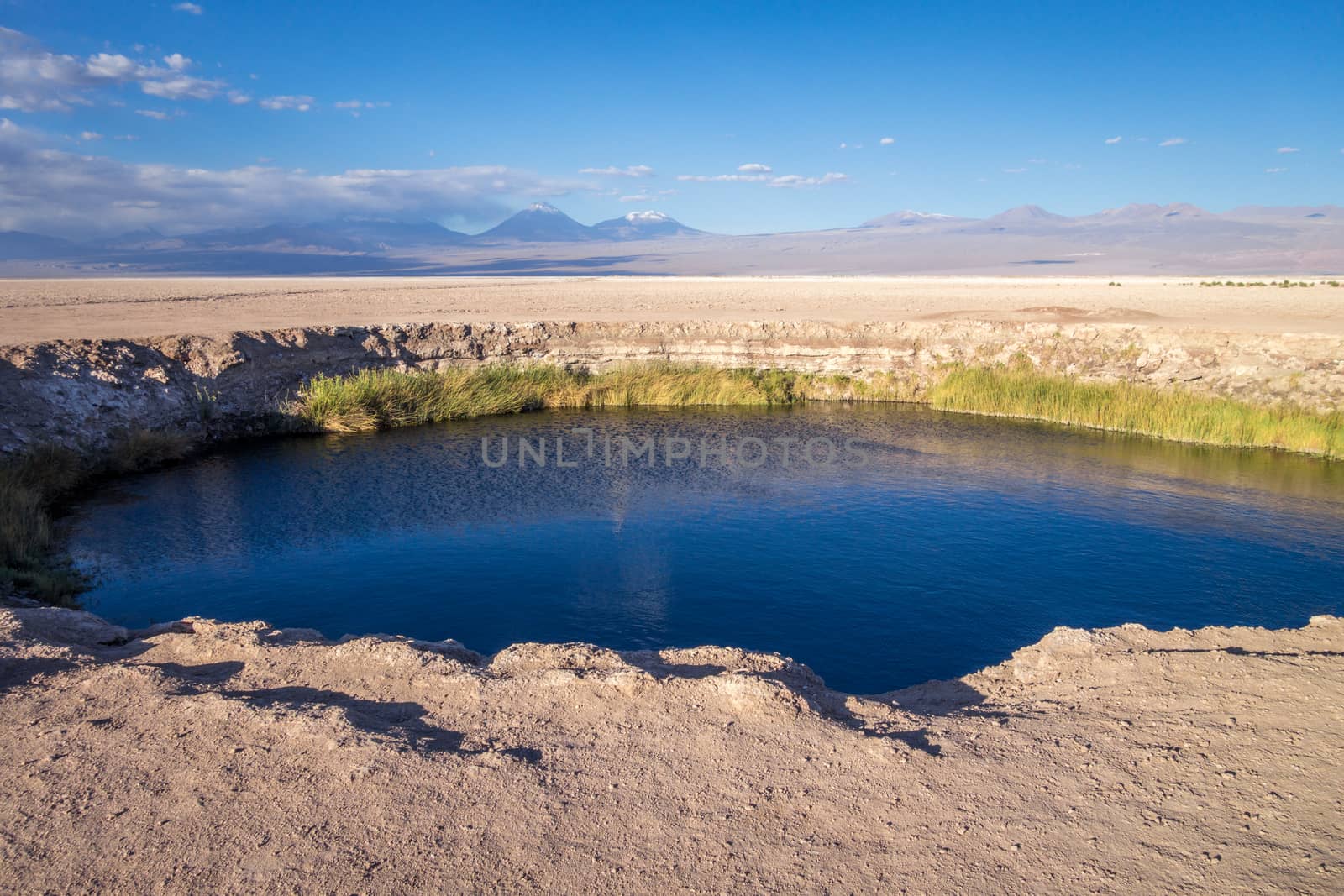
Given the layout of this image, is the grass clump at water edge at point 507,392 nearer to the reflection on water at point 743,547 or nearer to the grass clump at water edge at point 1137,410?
the reflection on water at point 743,547

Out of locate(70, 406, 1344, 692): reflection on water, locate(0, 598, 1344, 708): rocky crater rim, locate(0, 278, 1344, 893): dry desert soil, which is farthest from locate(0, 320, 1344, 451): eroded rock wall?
locate(0, 278, 1344, 893): dry desert soil

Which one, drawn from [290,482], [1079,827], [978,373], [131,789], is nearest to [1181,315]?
[978,373]

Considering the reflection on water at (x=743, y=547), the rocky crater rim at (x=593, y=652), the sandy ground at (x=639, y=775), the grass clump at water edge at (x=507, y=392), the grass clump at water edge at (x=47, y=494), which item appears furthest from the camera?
the grass clump at water edge at (x=507, y=392)

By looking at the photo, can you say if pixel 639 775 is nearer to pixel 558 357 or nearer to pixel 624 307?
pixel 558 357

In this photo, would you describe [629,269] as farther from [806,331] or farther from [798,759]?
[798,759]

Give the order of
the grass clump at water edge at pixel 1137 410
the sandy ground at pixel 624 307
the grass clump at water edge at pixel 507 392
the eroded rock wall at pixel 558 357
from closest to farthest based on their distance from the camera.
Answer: the eroded rock wall at pixel 558 357
the grass clump at water edge at pixel 1137 410
the grass clump at water edge at pixel 507 392
the sandy ground at pixel 624 307

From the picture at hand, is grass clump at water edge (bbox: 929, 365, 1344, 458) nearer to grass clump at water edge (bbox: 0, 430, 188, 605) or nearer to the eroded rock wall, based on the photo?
the eroded rock wall

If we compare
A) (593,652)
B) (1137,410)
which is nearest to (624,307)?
(1137,410)

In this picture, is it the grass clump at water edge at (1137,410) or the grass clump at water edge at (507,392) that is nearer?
the grass clump at water edge at (1137,410)

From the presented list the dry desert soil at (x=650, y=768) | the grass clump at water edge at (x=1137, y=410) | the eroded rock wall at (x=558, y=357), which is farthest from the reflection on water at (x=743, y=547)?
the dry desert soil at (x=650, y=768)
